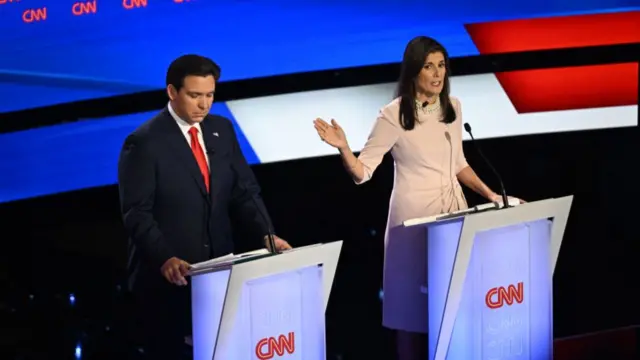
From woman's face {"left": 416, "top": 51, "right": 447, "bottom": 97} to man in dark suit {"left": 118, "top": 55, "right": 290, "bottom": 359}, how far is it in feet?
2.46

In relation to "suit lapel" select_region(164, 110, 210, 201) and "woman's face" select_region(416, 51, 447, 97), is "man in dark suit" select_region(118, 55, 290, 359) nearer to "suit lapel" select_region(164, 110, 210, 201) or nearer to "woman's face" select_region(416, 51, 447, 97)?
"suit lapel" select_region(164, 110, 210, 201)

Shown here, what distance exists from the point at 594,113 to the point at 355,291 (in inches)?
68.5

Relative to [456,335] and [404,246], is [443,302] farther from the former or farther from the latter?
[404,246]

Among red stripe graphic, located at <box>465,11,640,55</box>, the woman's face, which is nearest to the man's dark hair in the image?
the woman's face

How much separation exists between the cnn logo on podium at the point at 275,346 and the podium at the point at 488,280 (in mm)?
545

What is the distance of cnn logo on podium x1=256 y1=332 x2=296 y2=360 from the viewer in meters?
3.20

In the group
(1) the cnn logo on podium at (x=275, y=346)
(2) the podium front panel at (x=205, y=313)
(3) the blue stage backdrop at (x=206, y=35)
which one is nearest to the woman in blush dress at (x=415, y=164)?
(1) the cnn logo on podium at (x=275, y=346)

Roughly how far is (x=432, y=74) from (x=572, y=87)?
2.62 m

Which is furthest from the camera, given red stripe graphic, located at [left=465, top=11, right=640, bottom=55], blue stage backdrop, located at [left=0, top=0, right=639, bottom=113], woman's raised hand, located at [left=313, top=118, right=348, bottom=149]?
red stripe graphic, located at [left=465, top=11, right=640, bottom=55]

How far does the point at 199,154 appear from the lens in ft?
11.7

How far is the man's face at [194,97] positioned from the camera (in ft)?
11.3

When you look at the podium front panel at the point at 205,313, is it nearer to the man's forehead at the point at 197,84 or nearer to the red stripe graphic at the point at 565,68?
the man's forehead at the point at 197,84

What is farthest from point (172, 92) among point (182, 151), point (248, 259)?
point (248, 259)

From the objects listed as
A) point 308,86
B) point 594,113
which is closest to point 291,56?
point 308,86
